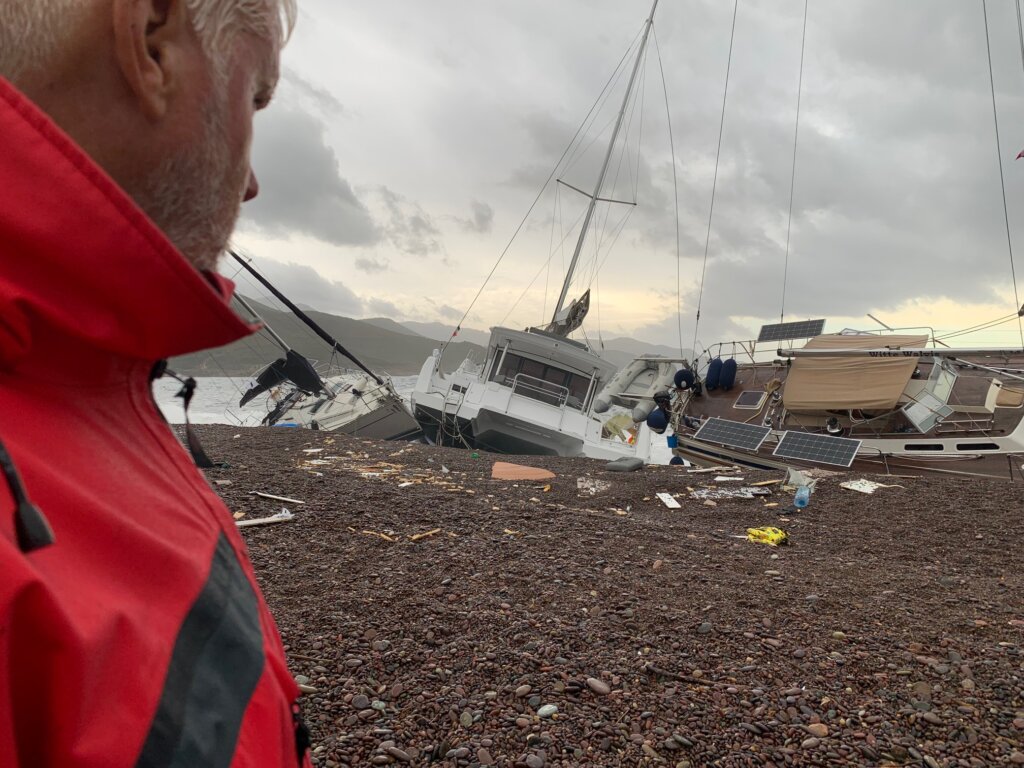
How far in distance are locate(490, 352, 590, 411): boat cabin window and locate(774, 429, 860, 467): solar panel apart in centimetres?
699

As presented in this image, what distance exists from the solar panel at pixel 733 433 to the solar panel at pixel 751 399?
980 mm

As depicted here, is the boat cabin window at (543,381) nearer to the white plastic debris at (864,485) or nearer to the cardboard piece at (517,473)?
the cardboard piece at (517,473)

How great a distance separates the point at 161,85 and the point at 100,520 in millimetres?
617

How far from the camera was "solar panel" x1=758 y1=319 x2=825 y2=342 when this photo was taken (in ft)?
56.4

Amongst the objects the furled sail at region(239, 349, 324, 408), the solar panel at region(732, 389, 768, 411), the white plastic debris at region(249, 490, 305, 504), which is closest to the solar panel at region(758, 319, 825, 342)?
the solar panel at region(732, 389, 768, 411)

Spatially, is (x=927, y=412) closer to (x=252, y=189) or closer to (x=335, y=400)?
(x=252, y=189)

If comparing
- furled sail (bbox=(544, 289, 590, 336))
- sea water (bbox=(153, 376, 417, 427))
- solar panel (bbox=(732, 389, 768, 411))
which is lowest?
sea water (bbox=(153, 376, 417, 427))

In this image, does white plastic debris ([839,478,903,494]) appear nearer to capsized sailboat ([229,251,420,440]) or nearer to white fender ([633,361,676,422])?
white fender ([633,361,676,422])

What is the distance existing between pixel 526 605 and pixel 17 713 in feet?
11.6

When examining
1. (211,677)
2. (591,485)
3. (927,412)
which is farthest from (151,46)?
(927,412)

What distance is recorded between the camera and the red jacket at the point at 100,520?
55cm

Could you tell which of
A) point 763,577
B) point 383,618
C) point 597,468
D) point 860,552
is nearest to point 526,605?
point 383,618

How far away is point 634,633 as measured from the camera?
3.44 m

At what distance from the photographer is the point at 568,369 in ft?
60.7
